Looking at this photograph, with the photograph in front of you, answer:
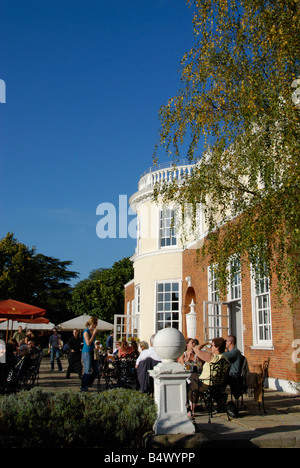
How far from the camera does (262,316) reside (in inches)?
482

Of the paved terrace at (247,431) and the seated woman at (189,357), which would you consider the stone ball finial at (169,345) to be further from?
the seated woman at (189,357)

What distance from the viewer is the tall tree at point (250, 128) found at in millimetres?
7012

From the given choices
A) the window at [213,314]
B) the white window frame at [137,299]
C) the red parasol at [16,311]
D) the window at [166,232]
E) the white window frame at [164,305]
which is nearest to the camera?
the red parasol at [16,311]

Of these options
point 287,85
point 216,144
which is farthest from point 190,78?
point 287,85

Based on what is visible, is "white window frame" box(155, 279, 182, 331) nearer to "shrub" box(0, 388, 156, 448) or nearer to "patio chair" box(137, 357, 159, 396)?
"patio chair" box(137, 357, 159, 396)

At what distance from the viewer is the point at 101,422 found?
221 inches

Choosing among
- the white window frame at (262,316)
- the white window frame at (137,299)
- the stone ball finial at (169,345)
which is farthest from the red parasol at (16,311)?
the white window frame at (137,299)

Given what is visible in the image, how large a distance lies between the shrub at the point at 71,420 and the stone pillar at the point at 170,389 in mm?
268

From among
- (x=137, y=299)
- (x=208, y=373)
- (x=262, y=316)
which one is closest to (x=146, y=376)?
(x=208, y=373)

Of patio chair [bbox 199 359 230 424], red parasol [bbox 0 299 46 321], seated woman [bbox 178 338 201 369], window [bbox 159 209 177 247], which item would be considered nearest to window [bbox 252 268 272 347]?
seated woman [bbox 178 338 201 369]

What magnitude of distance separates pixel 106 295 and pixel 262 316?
30.9 meters

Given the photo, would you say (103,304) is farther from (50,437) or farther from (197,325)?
(50,437)

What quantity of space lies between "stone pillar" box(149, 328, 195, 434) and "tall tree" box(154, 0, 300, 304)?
2328mm

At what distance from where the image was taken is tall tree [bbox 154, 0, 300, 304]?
23.0 ft
